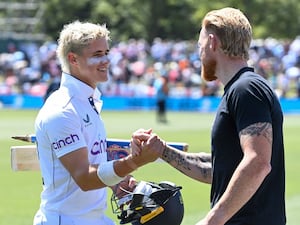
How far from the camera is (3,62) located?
47.1 meters

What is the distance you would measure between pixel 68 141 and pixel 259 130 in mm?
1161

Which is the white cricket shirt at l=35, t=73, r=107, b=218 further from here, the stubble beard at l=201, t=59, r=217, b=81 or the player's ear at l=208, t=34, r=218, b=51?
the player's ear at l=208, t=34, r=218, b=51

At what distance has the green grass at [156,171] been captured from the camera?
464 inches

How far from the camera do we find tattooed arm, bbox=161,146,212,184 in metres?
5.36

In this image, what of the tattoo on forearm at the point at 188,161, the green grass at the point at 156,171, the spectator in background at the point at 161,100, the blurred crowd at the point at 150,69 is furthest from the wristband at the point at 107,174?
the blurred crowd at the point at 150,69

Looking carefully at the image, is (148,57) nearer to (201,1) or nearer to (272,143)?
(201,1)

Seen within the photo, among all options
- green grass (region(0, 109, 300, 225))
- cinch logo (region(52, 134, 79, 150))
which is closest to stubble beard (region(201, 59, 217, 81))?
cinch logo (region(52, 134, 79, 150))

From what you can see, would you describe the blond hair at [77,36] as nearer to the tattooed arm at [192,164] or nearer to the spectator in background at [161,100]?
the tattooed arm at [192,164]

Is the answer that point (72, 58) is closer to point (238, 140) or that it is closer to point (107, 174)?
point (107, 174)

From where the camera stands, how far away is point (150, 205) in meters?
5.21

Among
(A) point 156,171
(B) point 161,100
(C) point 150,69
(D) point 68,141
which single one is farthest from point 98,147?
(C) point 150,69

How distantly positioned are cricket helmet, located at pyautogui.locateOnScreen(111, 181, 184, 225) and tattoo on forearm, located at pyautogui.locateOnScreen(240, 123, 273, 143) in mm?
1108

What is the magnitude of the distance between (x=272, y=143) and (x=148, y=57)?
43135 millimetres

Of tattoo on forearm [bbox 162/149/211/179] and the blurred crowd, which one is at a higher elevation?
tattoo on forearm [bbox 162/149/211/179]
